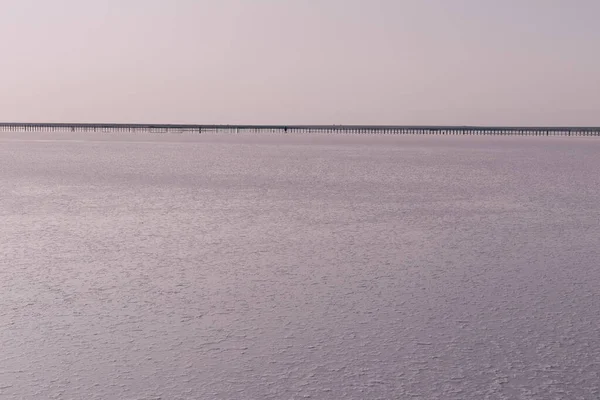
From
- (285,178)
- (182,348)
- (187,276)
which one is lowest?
(285,178)

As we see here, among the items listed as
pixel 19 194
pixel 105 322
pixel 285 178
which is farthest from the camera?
pixel 285 178

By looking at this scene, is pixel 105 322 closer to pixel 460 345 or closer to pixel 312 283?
pixel 312 283

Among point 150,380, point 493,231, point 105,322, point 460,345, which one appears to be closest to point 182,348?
point 150,380

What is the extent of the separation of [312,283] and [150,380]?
12.1ft

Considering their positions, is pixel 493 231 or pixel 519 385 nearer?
pixel 519 385

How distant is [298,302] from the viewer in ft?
26.0

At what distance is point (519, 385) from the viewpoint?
5.35 metres

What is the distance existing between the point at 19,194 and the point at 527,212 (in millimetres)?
13757

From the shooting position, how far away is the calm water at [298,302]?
5504mm

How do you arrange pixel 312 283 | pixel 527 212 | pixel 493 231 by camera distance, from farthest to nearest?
pixel 527 212 → pixel 493 231 → pixel 312 283

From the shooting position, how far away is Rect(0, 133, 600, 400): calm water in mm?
5504

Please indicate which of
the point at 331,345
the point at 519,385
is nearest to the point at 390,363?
the point at 331,345

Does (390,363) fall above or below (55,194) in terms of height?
above

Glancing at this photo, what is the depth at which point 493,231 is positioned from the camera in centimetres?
1343
